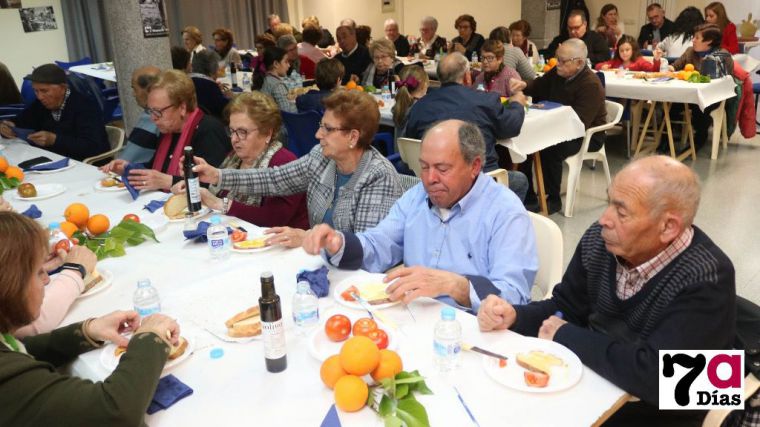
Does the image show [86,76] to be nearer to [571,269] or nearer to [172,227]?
[172,227]

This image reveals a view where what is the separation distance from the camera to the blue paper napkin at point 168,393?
137cm

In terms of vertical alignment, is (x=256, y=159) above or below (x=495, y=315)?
above

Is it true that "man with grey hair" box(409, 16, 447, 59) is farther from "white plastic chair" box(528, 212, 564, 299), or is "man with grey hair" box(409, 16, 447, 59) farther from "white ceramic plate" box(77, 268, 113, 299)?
"white ceramic plate" box(77, 268, 113, 299)

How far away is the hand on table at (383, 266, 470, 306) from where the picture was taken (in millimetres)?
1769

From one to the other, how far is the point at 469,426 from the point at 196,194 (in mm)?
1775

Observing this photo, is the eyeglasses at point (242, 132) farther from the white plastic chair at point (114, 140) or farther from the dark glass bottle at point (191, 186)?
the white plastic chair at point (114, 140)

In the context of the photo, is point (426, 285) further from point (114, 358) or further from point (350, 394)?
point (114, 358)

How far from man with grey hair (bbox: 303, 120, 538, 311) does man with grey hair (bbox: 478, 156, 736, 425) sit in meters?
0.21

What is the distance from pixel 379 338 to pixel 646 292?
726mm

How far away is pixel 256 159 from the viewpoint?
9.72 ft

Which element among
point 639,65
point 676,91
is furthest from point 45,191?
point 639,65

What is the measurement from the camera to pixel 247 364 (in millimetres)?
1538

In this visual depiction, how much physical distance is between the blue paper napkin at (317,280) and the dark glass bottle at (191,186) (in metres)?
0.91

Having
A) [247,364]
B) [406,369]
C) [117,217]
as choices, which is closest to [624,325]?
[406,369]
